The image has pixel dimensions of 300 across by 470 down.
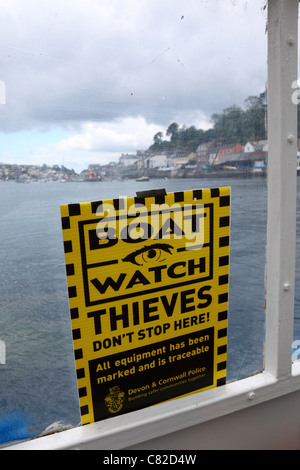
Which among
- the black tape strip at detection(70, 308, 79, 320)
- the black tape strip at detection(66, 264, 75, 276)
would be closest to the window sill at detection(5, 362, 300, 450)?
the black tape strip at detection(70, 308, 79, 320)

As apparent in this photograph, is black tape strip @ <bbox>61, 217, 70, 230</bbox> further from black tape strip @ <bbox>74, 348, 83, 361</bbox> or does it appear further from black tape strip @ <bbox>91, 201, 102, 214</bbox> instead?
black tape strip @ <bbox>74, 348, 83, 361</bbox>

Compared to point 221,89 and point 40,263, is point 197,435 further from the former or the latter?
point 221,89

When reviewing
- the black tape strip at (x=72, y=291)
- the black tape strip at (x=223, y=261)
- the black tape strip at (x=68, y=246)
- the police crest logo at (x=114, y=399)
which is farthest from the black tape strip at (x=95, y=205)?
the police crest logo at (x=114, y=399)

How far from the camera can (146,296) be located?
112 cm

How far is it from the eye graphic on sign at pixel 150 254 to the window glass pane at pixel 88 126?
19cm

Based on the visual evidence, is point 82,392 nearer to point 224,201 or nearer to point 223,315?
point 223,315

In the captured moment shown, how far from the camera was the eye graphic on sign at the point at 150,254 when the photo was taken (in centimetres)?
108

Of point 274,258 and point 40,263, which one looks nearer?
point 40,263

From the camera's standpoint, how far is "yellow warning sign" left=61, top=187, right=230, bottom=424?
102cm

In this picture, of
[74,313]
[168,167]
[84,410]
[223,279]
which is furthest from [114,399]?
[168,167]

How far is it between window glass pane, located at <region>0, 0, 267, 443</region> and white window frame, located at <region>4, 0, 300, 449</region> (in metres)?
0.07

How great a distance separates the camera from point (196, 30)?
1.09m
